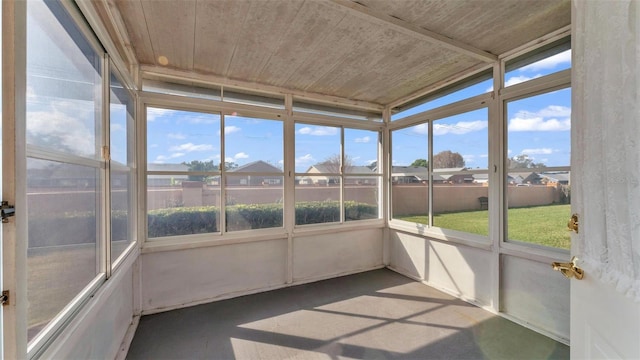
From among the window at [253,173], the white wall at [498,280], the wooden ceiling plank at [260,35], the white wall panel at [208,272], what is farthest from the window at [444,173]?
the wooden ceiling plank at [260,35]

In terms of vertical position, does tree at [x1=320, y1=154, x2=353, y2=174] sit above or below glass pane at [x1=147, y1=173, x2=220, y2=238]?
above

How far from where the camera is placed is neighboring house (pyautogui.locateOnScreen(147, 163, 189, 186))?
270 cm

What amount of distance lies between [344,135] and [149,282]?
9.85 feet

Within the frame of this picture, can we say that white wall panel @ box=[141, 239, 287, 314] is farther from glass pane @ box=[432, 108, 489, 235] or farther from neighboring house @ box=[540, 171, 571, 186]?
neighboring house @ box=[540, 171, 571, 186]

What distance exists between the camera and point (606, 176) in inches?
29.5

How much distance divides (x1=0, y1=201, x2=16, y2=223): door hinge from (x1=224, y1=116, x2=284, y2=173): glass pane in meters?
2.29

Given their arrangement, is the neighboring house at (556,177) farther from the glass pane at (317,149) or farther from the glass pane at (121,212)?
the glass pane at (121,212)

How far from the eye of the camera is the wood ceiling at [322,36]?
1.80 m

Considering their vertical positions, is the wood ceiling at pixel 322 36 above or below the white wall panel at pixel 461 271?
above

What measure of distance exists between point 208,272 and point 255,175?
125 cm

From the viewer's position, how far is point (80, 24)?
4.26 ft

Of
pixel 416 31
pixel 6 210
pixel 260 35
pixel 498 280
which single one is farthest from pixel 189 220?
pixel 498 280

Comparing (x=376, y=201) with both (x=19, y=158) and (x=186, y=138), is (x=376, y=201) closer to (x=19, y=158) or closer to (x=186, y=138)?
(x=186, y=138)

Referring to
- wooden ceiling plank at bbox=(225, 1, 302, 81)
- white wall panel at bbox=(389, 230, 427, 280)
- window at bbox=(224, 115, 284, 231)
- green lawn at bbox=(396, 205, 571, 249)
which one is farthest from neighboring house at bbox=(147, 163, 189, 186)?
green lawn at bbox=(396, 205, 571, 249)
